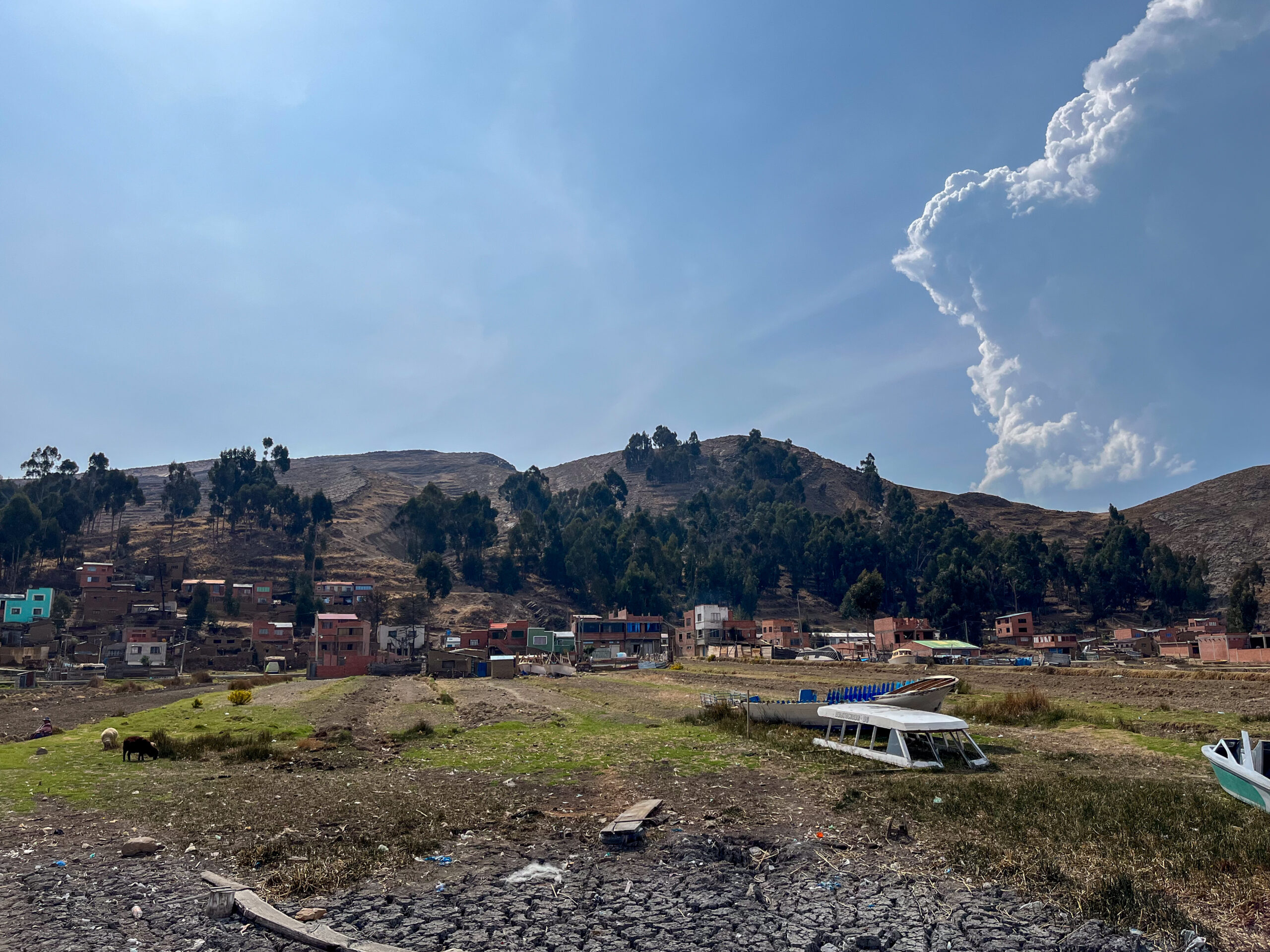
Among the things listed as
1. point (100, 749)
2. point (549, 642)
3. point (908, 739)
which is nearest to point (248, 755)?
point (100, 749)

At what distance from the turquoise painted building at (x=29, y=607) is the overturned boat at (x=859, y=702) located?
12750 cm

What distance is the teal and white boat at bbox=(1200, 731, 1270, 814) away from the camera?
1491 cm

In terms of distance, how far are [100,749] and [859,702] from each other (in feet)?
91.1

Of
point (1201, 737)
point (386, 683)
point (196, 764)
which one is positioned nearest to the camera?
point (196, 764)

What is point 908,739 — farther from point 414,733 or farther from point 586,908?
point 414,733

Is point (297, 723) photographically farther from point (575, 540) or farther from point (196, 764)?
point (575, 540)

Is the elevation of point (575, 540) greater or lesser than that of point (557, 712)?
greater

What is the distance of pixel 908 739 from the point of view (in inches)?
858

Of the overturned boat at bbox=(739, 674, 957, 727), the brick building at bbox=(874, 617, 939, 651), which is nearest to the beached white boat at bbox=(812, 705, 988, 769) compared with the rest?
the overturned boat at bbox=(739, 674, 957, 727)

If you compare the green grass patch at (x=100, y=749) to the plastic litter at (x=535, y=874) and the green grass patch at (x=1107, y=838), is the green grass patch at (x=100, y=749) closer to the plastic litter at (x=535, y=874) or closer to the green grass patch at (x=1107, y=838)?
the plastic litter at (x=535, y=874)

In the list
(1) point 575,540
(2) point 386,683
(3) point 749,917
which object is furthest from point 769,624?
(3) point 749,917

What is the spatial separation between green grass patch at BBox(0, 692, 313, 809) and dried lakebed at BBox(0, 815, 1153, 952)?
21.7ft

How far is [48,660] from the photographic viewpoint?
102 m

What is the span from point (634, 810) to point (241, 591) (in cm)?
14222
